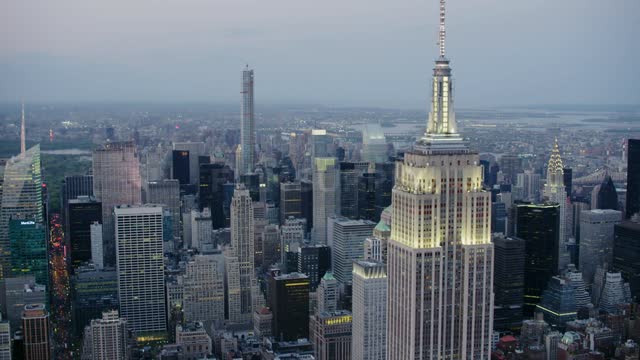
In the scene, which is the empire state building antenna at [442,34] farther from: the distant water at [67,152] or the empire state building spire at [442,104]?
the distant water at [67,152]

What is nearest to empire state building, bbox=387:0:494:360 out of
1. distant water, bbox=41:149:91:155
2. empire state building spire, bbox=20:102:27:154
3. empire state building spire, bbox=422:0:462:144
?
empire state building spire, bbox=422:0:462:144

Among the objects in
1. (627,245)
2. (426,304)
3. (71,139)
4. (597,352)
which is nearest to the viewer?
(426,304)

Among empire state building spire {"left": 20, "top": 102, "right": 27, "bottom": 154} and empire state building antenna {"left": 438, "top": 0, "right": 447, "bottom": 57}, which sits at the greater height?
empire state building antenna {"left": 438, "top": 0, "right": 447, "bottom": 57}

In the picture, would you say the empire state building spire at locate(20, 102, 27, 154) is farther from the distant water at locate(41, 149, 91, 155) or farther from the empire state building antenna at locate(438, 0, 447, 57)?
the empire state building antenna at locate(438, 0, 447, 57)

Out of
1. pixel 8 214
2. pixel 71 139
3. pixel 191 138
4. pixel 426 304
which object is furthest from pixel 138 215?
pixel 426 304

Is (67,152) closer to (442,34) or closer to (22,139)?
(22,139)

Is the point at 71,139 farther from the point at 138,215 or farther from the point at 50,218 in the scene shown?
the point at 138,215

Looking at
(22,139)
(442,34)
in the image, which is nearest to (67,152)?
(22,139)

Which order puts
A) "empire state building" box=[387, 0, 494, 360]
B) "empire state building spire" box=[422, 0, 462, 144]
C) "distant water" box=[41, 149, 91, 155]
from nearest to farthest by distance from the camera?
"empire state building" box=[387, 0, 494, 360]
"empire state building spire" box=[422, 0, 462, 144]
"distant water" box=[41, 149, 91, 155]

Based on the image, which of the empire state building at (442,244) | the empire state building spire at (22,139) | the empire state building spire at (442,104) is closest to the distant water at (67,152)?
the empire state building spire at (22,139)
